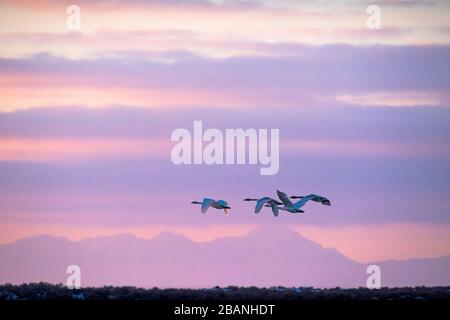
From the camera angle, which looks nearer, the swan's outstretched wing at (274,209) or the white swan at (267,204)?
the white swan at (267,204)

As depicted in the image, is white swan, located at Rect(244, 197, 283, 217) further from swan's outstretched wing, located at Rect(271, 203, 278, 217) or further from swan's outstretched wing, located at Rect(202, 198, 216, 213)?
swan's outstretched wing, located at Rect(202, 198, 216, 213)

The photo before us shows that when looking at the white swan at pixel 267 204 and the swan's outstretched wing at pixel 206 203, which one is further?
the swan's outstretched wing at pixel 206 203

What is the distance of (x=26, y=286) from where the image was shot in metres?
106

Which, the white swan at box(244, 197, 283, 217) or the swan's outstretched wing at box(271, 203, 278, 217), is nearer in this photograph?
the white swan at box(244, 197, 283, 217)

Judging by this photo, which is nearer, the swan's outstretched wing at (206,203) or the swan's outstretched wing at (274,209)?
the swan's outstretched wing at (206,203)

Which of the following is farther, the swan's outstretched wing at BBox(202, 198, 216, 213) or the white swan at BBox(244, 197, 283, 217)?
the swan's outstretched wing at BBox(202, 198, 216, 213)

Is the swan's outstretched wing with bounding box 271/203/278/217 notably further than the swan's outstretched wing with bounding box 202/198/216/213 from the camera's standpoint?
Yes

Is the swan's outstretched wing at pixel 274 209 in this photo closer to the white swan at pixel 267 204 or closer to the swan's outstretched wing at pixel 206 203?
the white swan at pixel 267 204

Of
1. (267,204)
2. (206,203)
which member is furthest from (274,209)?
(206,203)
